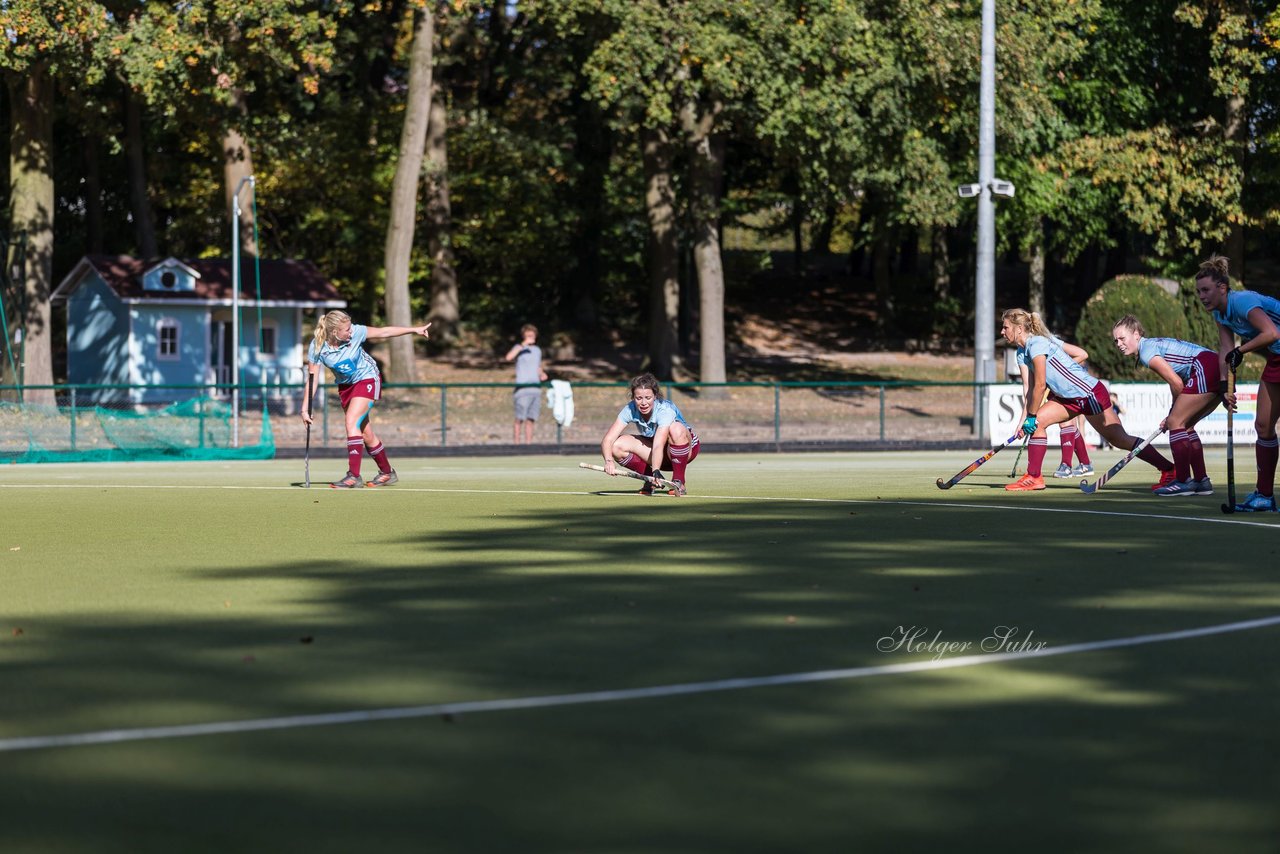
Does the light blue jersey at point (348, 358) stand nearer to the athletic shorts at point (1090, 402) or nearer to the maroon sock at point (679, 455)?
the maroon sock at point (679, 455)

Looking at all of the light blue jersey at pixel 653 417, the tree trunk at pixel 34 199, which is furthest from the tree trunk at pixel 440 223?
the light blue jersey at pixel 653 417

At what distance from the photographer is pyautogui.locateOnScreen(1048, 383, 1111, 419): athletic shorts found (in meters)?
17.2

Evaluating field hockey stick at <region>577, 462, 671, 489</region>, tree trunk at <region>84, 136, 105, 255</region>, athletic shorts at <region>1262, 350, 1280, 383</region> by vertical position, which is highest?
tree trunk at <region>84, 136, 105, 255</region>

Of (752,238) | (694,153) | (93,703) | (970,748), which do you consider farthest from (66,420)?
(752,238)

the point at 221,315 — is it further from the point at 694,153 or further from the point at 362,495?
the point at 362,495

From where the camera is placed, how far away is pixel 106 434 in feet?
92.1

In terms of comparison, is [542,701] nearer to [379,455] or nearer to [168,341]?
[379,455]

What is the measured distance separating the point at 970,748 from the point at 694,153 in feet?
129

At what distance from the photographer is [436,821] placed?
4.80 m

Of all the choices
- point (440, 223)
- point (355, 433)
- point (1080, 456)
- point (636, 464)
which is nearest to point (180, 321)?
point (440, 223)

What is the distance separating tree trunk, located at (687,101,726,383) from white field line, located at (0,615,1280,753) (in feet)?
121

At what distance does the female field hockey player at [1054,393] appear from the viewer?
1692 cm

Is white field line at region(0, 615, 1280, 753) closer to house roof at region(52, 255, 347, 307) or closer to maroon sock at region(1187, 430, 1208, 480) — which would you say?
maroon sock at region(1187, 430, 1208, 480)

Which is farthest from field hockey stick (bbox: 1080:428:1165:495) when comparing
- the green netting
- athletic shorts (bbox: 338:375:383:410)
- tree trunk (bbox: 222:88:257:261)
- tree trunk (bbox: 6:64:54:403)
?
tree trunk (bbox: 222:88:257:261)
